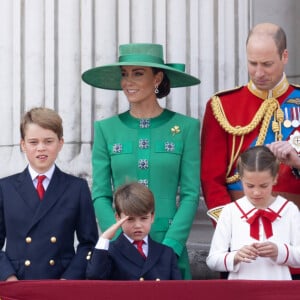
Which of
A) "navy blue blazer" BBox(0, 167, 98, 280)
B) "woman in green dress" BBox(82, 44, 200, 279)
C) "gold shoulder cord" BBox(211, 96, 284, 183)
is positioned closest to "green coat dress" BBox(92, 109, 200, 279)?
"woman in green dress" BBox(82, 44, 200, 279)

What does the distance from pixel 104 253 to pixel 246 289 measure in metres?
0.64

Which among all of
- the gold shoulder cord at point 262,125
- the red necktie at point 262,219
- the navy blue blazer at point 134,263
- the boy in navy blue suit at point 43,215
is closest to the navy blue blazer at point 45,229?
the boy in navy blue suit at point 43,215

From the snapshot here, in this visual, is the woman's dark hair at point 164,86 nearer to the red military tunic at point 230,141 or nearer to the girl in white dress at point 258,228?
the red military tunic at point 230,141

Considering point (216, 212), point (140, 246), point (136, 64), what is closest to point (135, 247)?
point (140, 246)

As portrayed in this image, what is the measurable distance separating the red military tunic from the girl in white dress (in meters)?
0.26

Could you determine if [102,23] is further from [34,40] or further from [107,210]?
[107,210]

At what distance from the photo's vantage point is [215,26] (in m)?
6.54

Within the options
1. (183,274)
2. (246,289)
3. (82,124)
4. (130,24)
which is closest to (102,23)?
(130,24)

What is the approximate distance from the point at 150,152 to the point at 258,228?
2.29ft

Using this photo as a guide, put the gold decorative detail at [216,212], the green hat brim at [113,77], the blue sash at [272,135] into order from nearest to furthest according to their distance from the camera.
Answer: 1. the gold decorative detail at [216,212]
2. the blue sash at [272,135]
3. the green hat brim at [113,77]

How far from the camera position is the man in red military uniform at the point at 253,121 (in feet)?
17.4

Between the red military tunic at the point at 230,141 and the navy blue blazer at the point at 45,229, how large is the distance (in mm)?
644

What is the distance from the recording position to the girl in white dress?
4.89 meters

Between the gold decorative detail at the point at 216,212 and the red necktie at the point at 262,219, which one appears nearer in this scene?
the red necktie at the point at 262,219
